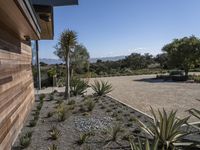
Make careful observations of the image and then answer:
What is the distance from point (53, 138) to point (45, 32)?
7377 millimetres

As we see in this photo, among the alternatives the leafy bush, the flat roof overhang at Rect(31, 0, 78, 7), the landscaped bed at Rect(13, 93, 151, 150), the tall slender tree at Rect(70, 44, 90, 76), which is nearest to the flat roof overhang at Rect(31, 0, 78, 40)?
the flat roof overhang at Rect(31, 0, 78, 7)

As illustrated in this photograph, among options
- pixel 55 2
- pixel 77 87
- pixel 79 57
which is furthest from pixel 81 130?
pixel 79 57

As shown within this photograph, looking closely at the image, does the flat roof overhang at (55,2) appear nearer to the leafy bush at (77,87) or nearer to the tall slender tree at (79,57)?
the leafy bush at (77,87)

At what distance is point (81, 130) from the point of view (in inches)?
293

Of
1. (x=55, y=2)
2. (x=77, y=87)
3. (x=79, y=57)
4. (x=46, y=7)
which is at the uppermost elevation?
(x=55, y=2)

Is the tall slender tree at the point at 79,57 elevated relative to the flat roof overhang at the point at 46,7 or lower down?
lower down

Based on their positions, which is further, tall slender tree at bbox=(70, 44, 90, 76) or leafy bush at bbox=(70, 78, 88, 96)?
tall slender tree at bbox=(70, 44, 90, 76)

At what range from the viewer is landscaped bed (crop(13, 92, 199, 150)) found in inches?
241

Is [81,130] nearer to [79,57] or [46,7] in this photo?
[46,7]

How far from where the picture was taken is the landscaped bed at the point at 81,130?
20.1 feet

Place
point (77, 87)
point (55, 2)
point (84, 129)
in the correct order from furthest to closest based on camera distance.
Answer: point (77, 87) → point (55, 2) → point (84, 129)

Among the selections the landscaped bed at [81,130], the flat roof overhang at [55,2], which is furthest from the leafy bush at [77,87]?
the flat roof overhang at [55,2]

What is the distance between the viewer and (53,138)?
6.57 metres

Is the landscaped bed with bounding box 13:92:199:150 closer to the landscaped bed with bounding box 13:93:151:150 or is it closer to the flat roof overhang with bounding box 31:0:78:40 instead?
the landscaped bed with bounding box 13:93:151:150
